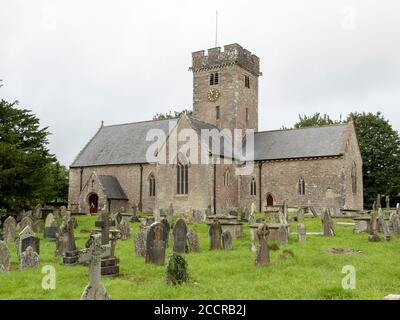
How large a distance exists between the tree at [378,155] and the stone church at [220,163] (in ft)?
31.2

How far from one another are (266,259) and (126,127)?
32754mm

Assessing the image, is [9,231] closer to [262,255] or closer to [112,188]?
[262,255]

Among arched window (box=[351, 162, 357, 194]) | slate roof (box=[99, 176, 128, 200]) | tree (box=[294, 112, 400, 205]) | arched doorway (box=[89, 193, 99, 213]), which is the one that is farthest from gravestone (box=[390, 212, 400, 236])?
tree (box=[294, 112, 400, 205])

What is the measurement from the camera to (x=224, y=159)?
33.6 m

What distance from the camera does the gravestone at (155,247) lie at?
1234 centimetres

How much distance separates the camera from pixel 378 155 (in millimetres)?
46219

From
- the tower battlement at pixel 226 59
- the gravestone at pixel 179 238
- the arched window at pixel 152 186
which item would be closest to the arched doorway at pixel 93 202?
the arched window at pixel 152 186

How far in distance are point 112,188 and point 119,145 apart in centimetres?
513

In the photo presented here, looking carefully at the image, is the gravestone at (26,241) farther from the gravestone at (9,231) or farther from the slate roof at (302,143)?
the slate roof at (302,143)

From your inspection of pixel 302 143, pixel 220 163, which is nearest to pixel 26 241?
pixel 220 163

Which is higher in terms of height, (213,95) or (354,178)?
(213,95)

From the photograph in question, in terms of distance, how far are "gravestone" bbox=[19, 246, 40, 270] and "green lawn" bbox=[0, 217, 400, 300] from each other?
10.6 inches
